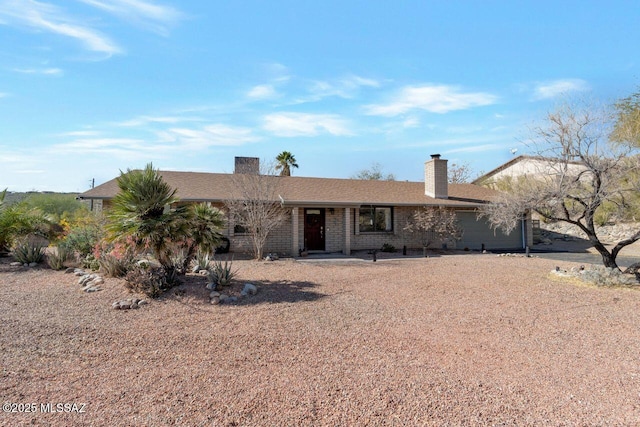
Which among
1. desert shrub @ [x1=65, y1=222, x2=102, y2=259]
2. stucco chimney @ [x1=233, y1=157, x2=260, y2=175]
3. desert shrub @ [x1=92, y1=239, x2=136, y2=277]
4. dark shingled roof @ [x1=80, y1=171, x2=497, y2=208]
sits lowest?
desert shrub @ [x1=92, y1=239, x2=136, y2=277]

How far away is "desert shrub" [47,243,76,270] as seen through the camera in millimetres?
10812

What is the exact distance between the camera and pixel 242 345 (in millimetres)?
5379

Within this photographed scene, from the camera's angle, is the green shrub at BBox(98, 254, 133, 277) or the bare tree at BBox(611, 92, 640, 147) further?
the bare tree at BBox(611, 92, 640, 147)

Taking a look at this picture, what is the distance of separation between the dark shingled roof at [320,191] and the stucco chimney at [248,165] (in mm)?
626

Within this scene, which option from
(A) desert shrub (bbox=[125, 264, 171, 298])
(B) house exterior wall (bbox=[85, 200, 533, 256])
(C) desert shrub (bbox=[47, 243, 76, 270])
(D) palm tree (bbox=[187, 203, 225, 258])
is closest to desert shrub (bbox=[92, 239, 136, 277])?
(A) desert shrub (bbox=[125, 264, 171, 298])

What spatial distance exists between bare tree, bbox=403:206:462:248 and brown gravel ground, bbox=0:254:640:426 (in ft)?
29.8

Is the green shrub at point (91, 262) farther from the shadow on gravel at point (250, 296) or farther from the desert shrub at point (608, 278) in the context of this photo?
the desert shrub at point (608, 278)

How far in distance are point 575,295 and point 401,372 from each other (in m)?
6.64

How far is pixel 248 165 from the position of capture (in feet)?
55.1

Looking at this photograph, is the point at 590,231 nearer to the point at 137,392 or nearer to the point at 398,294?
the point at 398,294

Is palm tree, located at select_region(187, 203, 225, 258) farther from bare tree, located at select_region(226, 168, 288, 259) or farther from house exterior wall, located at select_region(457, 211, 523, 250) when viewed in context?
house exterior wall, located at select_region(457, 211, 523, 250)

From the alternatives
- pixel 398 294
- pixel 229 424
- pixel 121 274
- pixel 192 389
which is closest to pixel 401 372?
pixel 229 424

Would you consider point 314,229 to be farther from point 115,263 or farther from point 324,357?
point 324,357

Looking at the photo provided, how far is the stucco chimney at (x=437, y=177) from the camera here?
20.5m
